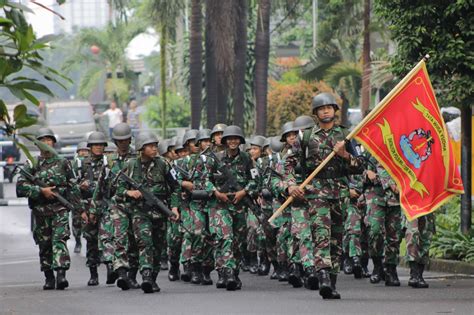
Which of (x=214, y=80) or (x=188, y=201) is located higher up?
(x=214, y=80)

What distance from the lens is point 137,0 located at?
225 ft

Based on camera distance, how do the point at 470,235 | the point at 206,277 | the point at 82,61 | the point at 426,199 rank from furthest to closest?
1. the point at 82,61
2. the point at 470,235
3. the point at 206,277
4. the point at 426,199

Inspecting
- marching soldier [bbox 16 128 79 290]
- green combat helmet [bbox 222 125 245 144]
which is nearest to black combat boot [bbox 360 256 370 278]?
green combat helmet [bbox 222 125 245 144]

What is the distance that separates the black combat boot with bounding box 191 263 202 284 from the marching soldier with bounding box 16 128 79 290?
1.61m

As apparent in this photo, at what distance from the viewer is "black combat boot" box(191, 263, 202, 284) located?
15.8 m

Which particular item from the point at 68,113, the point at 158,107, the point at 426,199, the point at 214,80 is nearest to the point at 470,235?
the point at 426,199

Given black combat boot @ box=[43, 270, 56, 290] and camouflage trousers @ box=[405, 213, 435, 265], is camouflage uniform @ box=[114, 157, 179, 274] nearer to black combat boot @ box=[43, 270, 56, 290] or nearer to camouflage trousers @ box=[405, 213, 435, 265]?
black combat boot @ box=[43, 270, 56, 290]

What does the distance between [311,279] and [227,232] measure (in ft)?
4.75

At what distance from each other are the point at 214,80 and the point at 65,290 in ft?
49.4

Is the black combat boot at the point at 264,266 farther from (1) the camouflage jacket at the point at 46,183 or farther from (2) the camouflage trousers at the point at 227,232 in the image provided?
(1) the camouflage jacket at the point at 46,183

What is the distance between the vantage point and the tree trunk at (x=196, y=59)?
30.4m

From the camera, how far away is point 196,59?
3112 cm

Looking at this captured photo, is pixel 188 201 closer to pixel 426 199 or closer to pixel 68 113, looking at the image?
pixel 426 199

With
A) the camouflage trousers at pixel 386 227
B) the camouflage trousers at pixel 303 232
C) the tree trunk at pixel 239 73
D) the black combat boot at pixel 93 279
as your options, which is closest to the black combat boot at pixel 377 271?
the camouflage trousers at pixel 386 227
